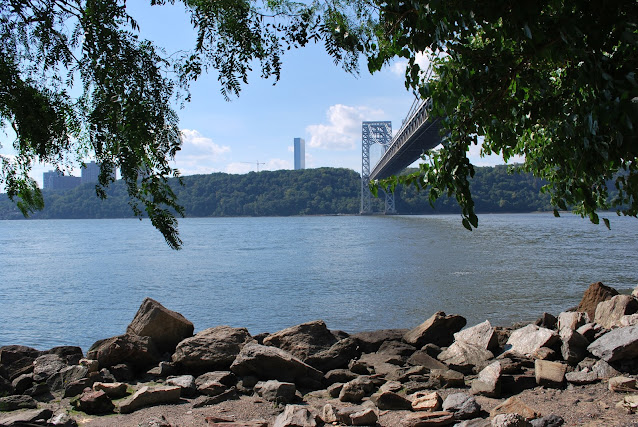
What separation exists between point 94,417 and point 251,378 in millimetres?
1187

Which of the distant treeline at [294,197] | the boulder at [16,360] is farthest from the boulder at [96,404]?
the distant treeline at [294,197]

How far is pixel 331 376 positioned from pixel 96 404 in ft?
5.89

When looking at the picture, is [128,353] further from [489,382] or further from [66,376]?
[489,382]

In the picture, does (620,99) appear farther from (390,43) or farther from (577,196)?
(390,43)

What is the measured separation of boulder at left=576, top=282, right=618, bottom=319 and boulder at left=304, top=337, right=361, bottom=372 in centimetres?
266

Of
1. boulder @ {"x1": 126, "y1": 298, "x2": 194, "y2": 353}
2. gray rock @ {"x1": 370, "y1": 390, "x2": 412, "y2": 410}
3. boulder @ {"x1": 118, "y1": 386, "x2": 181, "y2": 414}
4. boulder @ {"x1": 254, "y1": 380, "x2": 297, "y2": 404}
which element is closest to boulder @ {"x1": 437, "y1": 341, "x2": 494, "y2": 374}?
gray rock @ {"x1": 370, "y1": 390, "x2": 412, "y2": 410}

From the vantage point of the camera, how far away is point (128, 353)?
5.10m

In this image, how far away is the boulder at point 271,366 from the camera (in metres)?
4.63

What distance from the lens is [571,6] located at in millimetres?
2432

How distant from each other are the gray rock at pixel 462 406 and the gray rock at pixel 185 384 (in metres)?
1.91

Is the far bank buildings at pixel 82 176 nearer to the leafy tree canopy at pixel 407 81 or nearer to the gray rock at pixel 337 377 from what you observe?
the leafy tree canopy at pixel 407 81

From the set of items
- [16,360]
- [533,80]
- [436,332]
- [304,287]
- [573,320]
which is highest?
[533,80]

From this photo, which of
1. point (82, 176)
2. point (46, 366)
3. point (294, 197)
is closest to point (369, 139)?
point (294, 197)

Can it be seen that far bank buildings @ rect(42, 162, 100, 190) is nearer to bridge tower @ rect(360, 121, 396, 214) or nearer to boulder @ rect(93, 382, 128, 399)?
boulder @ rect(93, 382, 128, 399)
